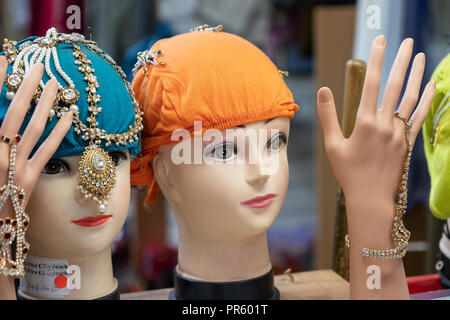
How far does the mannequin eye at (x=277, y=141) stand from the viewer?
157cm

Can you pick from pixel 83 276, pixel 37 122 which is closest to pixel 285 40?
pixel 83 276

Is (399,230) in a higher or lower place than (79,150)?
lower

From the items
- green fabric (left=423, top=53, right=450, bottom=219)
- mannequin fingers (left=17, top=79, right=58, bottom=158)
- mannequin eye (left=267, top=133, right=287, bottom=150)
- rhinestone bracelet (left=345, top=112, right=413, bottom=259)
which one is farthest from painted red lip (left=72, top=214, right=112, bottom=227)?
green fabric (left=423, top=53, right=450, bottom=219)

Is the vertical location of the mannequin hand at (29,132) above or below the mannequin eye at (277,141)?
above

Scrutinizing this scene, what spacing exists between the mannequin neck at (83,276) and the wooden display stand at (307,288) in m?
0.25

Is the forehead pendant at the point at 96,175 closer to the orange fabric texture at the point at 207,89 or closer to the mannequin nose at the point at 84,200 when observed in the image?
the mannequin nose at the point at 84,200

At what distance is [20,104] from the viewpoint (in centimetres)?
122

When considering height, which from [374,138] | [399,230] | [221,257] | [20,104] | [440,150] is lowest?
[221,257]

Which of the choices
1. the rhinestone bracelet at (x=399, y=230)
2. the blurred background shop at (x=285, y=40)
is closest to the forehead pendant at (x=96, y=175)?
the rhinestone bracelet at (x=399, y=230)

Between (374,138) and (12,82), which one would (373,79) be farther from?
(12,82)

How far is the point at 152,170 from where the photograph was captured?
1.66 m

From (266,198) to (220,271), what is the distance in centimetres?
26

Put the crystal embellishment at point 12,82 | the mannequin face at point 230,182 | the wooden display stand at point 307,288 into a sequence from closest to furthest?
the crystal embellishment at point 12,82 < the mannequin face at point 230,182 < the wooden display stand at point 307,288

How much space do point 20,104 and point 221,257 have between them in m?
0.71
